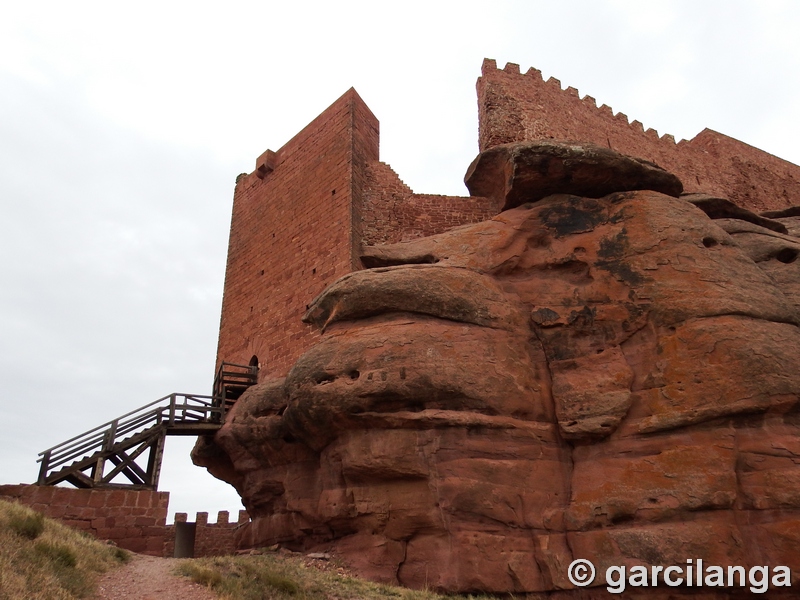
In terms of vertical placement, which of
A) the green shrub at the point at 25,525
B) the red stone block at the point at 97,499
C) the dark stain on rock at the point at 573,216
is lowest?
the green shrub at the point at 25,525

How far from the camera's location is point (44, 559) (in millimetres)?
5922

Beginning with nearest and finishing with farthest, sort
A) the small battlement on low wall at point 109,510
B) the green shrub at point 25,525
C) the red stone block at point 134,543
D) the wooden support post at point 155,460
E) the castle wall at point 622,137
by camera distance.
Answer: the green shrub at point 25,525 < the small battlement on low wall at point 109,510 < the red stone block at point 134,543 < the wooden support post at point 155,460 < the castle wall at point 622,137

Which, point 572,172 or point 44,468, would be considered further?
point 44,468

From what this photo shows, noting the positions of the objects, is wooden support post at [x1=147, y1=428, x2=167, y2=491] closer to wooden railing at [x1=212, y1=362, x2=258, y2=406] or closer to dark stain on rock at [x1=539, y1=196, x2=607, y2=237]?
wooden railing at [x1=212, y1=362, x2=258, y2=406]

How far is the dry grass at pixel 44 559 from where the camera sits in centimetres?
518

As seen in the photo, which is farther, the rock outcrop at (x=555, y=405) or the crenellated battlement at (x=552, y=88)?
the crenellated battlement at (x=552, y=88)

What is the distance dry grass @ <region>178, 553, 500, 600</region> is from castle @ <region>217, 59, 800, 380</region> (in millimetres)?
7305

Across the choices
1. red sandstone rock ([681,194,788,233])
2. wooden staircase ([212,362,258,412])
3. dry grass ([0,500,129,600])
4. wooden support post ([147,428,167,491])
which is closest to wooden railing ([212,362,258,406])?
wooden staircase ([212,362,258,412])

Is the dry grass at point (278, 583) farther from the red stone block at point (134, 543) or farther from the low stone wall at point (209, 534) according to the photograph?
the low stone wall at point (209, 534)

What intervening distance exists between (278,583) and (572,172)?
7158mm

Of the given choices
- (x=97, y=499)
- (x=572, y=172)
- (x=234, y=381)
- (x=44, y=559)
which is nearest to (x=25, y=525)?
Answer: (x=44, y=559)

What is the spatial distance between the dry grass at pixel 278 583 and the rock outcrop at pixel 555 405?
0.46 metres

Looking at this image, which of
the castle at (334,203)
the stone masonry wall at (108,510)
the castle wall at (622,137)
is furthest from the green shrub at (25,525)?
the castle wall at (622,137)

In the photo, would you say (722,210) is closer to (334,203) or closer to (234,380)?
(334,203)
